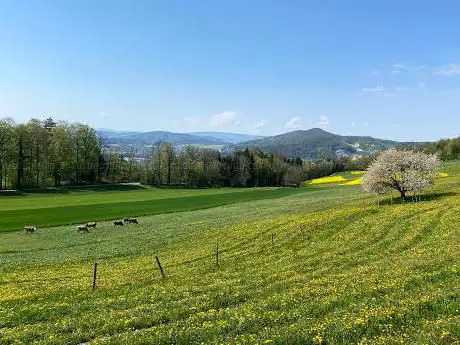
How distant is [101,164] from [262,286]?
149m

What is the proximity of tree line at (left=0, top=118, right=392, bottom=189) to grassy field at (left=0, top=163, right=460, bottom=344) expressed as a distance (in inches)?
3664

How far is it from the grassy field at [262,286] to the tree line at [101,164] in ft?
305

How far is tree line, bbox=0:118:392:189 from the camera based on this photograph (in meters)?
130

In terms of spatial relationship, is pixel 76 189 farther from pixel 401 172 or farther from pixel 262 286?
Answer: pixel 262 286

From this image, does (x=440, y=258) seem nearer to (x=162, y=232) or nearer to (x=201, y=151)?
(x=162, y=232)

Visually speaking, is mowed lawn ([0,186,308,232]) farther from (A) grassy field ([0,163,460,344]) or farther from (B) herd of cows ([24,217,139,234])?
(A) grassy field ([0,163,460,344])

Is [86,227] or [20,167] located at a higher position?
[20,167]

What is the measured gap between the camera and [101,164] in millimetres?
161750

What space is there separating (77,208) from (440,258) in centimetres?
7937

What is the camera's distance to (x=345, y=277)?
22938 millimetres

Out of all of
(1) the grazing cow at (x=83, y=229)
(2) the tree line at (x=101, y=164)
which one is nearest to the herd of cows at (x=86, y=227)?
(1) the grazing cow at (x=83, y=229)

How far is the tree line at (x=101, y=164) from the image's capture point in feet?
428

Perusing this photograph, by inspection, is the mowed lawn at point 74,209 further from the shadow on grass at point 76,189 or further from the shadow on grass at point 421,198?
the shadow on grass at point 421,198

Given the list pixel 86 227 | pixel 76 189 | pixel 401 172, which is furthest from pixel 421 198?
pixel 76 189
